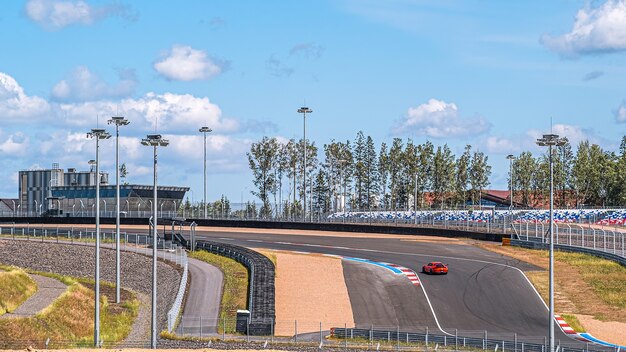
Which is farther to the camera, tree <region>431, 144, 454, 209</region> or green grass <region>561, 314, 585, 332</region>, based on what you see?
tree <region>431, 144, 454, 209</region>

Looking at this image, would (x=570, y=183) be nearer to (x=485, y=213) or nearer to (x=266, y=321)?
(x=485, y=213)

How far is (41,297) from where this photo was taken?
58.0 m

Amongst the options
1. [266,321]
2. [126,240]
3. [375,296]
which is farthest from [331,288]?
[126,240]

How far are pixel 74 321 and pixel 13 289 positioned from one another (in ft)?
20.4

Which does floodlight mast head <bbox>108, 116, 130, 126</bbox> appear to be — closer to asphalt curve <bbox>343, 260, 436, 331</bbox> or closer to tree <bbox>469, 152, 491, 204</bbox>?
asphalt curve <bbox>343, 260, 436, 331</bbox>

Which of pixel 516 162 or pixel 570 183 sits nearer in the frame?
pixel 570 183

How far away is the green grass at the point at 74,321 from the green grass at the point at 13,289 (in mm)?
1967

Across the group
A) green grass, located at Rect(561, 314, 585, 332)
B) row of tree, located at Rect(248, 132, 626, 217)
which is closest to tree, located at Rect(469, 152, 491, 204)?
row of tree, located at Rect(248, 132, 626, 217)

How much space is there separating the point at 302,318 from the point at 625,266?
29.7 m

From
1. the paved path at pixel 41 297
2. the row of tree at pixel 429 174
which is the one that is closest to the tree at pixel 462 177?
the row of tree at pixel 429 174

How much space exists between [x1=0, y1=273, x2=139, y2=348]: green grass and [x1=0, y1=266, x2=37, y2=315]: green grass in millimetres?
1967

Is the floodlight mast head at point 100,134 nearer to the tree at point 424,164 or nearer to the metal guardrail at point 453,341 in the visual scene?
the metal guardrail at point 453,341

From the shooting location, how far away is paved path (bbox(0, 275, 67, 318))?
51.6m

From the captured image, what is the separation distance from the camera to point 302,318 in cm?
5828
